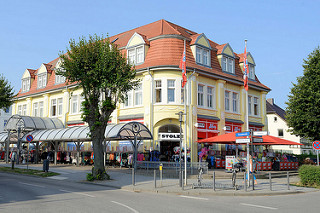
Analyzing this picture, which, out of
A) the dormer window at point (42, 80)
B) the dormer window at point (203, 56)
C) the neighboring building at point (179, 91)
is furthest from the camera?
the dormer window at point (42, 80)

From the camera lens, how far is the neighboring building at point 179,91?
93.8ft

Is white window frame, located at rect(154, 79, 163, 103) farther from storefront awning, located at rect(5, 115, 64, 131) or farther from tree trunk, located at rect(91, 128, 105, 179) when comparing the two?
storefront awning, located at rect(5, 115, 64, 131)

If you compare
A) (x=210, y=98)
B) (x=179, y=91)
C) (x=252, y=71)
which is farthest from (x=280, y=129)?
(x=179, y=91)

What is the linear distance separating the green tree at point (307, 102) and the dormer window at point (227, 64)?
780 centimetres

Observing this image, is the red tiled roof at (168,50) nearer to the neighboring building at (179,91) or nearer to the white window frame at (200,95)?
the neighboring building at (179,91)

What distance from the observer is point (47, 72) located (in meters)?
41.9

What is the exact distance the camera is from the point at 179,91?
28.8 meters

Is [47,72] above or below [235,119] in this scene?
above

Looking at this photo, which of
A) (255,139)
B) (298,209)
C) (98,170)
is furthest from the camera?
(98,170)

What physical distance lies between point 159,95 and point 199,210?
19587mm

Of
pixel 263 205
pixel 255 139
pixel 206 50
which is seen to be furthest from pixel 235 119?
pixel 263 205

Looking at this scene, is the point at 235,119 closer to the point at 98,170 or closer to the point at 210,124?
the point at 210,124

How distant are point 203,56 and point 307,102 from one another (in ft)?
34.5

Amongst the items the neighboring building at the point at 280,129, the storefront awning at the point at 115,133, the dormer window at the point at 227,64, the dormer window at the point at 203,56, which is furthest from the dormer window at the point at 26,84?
the neighboring building at the point at 280,129
